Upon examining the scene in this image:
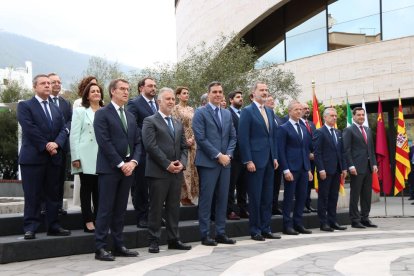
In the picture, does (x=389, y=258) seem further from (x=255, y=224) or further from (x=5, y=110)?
(x=5, y=110)

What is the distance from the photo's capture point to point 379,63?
1936cm

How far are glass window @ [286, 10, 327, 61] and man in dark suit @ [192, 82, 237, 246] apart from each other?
14.8m

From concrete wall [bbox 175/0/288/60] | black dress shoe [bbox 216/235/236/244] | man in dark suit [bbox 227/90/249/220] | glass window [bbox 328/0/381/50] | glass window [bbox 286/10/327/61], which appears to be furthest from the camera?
concrete wall [bbox 175/0/288/60]

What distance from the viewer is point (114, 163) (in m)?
6.18

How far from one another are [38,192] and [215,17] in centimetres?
2136

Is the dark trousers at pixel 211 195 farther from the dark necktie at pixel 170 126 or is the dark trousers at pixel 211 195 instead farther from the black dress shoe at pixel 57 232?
the black dress shoe at pixel 57 232

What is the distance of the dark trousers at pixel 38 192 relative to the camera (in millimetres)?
6395

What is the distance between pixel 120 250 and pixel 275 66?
16365 millimetres

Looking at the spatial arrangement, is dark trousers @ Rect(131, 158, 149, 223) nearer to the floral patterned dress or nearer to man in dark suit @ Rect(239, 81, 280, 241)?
man in dark suit @ Rect(239, 81, 280, 241)

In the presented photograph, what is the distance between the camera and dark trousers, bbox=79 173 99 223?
6930mm

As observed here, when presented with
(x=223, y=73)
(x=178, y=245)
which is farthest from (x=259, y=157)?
(x=223, y=73)

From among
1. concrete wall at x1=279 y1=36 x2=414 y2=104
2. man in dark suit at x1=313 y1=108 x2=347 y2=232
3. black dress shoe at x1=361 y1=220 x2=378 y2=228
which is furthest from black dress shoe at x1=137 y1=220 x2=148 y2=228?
concrete wall at x1=279 y1=36 x2=414 y2=104

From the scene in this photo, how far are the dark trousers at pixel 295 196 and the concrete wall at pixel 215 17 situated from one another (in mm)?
14183

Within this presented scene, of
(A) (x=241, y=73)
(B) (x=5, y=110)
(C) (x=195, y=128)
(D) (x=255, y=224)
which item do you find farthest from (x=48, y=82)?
(B) (x=5, y=110)
